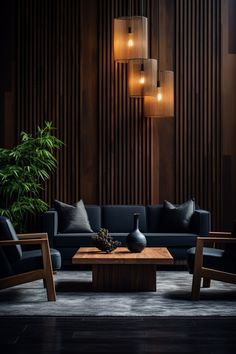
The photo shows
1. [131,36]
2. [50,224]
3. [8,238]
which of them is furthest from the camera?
[50,224]

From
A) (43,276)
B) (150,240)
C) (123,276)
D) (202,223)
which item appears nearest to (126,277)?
(123,276)

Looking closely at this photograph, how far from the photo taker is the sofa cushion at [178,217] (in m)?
8.64

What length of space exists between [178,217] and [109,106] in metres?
1.91

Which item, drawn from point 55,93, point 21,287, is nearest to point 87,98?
point 55,93

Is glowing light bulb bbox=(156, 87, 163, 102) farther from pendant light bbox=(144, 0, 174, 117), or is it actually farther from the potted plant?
the potted plant

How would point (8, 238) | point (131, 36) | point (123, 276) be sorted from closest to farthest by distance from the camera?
point (8, 238) < point (123, 276) < point (131, 36)

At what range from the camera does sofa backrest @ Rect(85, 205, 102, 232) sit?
8.95 meters

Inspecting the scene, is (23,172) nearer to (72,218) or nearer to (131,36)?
(72,218)

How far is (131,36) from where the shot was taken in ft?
25.1

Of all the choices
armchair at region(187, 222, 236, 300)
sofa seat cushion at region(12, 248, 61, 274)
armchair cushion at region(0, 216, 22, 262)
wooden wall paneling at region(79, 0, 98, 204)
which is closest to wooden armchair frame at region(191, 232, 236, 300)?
armchair at region(187, 222, 236, 300)

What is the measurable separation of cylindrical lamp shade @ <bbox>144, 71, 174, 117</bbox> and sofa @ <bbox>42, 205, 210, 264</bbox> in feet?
4.26

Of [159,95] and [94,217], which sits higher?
[159,95]

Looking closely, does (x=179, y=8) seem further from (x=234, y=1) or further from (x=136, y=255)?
(x=136, y=255)

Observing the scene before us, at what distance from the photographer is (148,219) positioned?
29.7 feet
